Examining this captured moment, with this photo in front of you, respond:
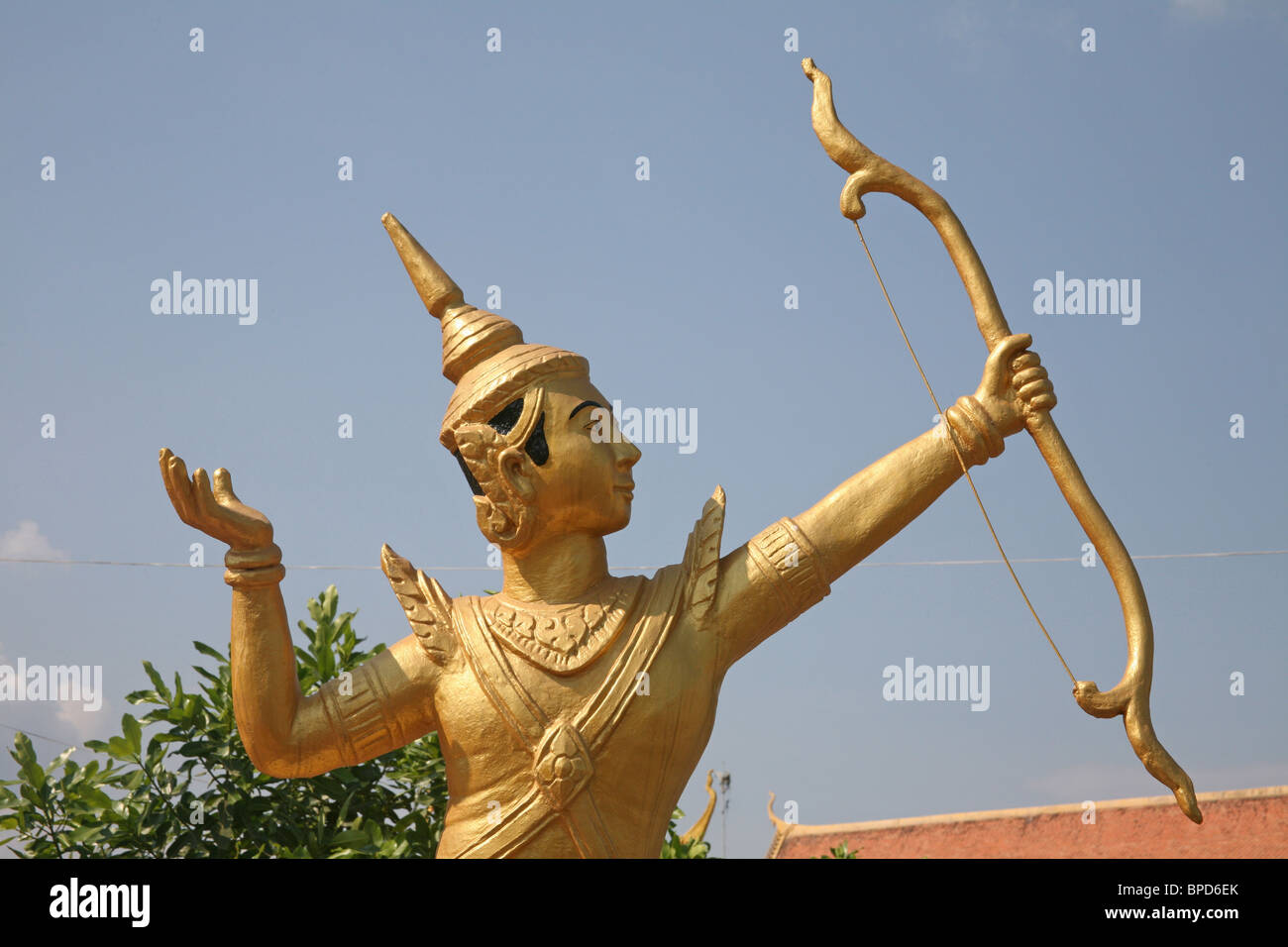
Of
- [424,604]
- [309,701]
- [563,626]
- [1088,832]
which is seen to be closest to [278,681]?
[309,701]

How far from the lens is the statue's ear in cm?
485

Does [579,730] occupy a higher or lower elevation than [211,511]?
lower

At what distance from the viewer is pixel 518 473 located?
4879 mm

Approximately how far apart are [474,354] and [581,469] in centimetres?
62

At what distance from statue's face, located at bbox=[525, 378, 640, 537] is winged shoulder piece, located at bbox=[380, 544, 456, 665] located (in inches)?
16.9

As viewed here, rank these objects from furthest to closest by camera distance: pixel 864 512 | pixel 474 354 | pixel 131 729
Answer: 1. pixel 131 729
2. pixel 474 354
3. pixel 864 512

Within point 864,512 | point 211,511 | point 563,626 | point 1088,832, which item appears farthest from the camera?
point 1088,832

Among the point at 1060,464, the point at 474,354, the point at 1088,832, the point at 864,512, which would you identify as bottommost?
the point at 1088,832

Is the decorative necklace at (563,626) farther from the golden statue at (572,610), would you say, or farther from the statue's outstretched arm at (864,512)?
the statue's outstretched arm at (864,512)

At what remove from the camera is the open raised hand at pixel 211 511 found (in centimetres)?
444

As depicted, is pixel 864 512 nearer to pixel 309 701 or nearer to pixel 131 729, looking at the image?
pixel 309 701
